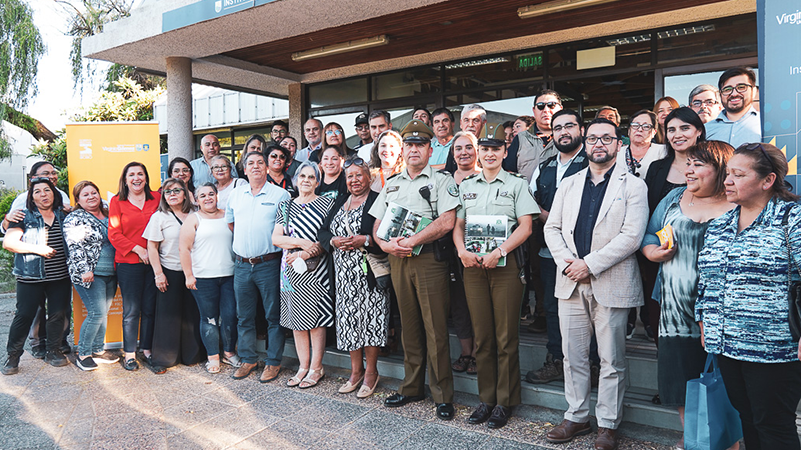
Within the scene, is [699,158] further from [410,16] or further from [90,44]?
[90,44]

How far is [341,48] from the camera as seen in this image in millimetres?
7973

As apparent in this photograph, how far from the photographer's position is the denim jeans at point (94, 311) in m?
5.44

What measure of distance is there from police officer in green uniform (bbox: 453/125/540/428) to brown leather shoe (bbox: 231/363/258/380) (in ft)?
7.99

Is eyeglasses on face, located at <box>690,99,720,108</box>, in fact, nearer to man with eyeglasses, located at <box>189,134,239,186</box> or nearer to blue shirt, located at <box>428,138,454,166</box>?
blue shirt, located at <box>428,138,454,166</box>

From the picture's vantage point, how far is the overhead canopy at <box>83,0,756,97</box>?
244 inches

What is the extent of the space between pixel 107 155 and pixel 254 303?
9.62 ft

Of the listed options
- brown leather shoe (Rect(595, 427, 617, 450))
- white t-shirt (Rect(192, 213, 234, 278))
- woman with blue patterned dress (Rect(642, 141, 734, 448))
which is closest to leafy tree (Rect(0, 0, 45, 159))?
white t-shirt (Rect(192, 213, 234, 278))

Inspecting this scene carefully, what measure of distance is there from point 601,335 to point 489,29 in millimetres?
5367

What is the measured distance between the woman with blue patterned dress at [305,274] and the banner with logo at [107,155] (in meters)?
2.69

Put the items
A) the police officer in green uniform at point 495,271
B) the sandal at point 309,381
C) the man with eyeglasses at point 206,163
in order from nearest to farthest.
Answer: the police officer in green uniform at point 495,271
the sandal at point 309,381
the man with eyeglasses at point 206,163

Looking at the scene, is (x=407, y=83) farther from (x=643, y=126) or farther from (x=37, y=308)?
(x=37, y=308)

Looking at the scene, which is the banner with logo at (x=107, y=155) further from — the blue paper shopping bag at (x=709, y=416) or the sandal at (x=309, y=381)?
the blue paper shopping bag at (x=709, y=416)

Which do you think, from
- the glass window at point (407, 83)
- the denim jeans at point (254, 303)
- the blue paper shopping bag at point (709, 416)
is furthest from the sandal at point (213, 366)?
the glass window at point (407, 83)

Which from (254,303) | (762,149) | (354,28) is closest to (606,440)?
(762,149)
